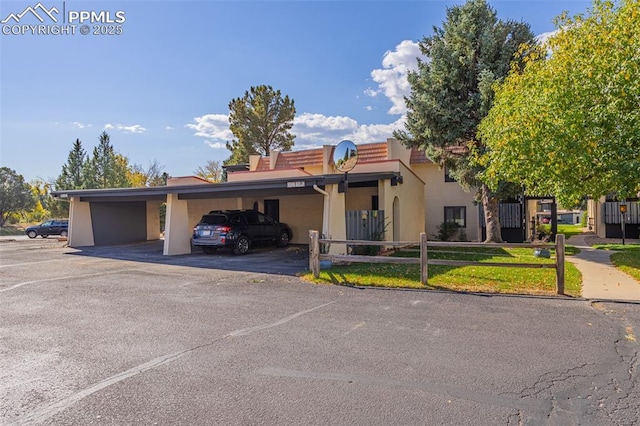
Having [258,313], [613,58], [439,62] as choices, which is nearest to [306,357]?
[258,313]

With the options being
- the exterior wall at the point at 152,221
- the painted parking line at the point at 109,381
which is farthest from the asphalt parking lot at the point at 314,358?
the exterior wall at the point at 152,221

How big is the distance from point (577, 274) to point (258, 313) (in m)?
8.39

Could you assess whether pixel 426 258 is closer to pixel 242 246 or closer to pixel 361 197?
pixel 242 246

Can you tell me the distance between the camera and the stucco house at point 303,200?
14.2 metres

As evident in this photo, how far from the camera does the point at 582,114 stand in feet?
30.4

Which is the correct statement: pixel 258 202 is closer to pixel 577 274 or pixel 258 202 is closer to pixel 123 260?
pixel 123 260

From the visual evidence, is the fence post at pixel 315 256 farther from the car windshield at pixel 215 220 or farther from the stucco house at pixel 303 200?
the car windshield at pixel 215 220

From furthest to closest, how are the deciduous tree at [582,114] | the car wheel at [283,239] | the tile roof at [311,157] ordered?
the tile roof at [311,157] < the car wheel at [283,239] < the deciduous tree at [582,114]

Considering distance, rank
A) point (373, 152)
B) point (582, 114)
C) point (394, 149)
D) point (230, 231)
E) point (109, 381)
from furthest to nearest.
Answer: point (373, 152) < point (394, 149) < point (230, 231) < point (582, 114) < point (109, 381)

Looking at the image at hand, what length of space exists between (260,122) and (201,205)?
19822mm

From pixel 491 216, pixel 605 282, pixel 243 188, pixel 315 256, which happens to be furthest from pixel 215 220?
pixel 605 282

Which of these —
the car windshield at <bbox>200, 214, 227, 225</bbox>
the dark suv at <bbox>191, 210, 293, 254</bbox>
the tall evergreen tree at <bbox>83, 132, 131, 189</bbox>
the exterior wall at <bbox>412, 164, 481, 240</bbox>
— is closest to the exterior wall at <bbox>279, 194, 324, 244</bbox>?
the dark suv at <bbox>191, 210, 293, 254</bbox>

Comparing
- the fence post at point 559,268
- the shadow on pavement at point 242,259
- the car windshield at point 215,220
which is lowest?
the shadow on pavement at point 242,259

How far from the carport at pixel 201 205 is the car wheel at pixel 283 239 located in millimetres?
1193
